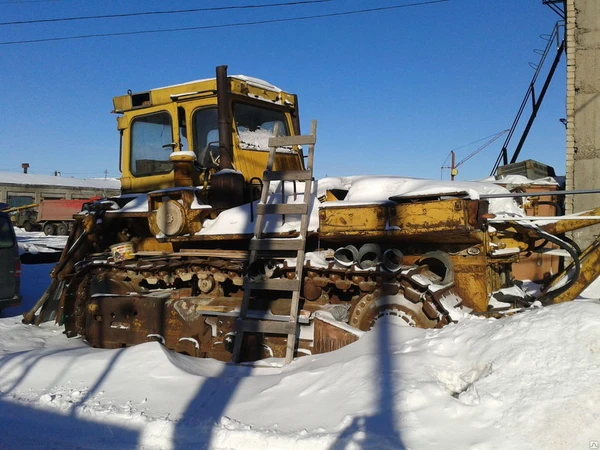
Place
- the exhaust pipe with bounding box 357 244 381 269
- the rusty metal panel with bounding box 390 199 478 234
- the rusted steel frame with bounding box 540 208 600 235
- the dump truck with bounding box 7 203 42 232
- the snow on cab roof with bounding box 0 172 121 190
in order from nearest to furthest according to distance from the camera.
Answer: the rusty metal panel with bounding box 390 199 478 234
the exhaust pipe with bounding box 357 244 381 269
the rusted steel frame with bounding box 540 208 600 235
the dump truck with bounding box 7 203 42 232
the snow on cab roof with bounding box 0 172 121 190

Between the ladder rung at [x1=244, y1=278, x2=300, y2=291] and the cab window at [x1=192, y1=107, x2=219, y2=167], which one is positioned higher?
the cab window at [x1=192, y1=107, x2=219, y2=167]

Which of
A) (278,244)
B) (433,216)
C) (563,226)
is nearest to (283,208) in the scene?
(278,244)

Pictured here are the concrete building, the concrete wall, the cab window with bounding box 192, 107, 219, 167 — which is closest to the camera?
the cab window with bounding box 192, 107, 219, 167

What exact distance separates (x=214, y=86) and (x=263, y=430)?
14.0 ft

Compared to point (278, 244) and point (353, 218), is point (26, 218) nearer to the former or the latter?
point (278, 244)

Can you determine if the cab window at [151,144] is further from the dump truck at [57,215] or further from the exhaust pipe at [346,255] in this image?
the dump truck at [57,215]

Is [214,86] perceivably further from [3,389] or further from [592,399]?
[592,399]

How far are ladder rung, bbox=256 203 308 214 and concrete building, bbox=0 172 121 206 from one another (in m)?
41.8

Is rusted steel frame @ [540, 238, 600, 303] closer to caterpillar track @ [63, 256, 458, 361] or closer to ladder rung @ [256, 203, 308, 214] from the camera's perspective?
caterpillar track @ [63, 256, 458, 361]

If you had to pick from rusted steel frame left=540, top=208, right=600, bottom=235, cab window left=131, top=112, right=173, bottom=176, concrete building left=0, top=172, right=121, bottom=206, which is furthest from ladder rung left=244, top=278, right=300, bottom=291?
concrete building left=0, top=172, right=121, bottom=206

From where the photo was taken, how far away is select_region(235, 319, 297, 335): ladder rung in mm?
4852

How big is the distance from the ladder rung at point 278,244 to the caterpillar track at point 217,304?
0.21 m

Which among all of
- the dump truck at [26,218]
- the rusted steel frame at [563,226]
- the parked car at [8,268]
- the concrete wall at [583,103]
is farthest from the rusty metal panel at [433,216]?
the dump truck at [26,218]

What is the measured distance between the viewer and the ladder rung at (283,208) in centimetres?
523
